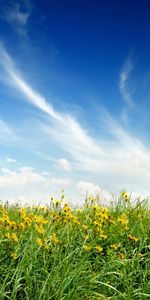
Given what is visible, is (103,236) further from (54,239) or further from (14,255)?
(14,255)

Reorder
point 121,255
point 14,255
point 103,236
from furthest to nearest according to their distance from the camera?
point 103,236 < point 121,255 < point 14,255

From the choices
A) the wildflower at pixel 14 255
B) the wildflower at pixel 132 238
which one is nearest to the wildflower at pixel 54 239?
the wildflower at pixel 14 255

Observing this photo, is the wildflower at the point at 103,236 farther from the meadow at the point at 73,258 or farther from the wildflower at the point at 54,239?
the wildflower at the point at 54,239

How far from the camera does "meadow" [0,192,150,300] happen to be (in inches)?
220

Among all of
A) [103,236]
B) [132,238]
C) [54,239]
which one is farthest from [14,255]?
[132,238]

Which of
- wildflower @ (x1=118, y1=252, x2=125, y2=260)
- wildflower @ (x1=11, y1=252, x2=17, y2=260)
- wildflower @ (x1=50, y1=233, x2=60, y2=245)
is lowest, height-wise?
wildflower @ (x1=11, y1=252, x2=17, y2=260)

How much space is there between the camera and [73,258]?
6.20 m

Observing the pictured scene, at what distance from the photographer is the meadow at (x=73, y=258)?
5.59m

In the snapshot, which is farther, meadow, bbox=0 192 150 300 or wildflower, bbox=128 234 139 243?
wildflower, bbox=128 234 139 243

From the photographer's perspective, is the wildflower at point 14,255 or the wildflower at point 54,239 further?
the wildflower at point 54,239

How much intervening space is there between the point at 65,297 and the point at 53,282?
229mm

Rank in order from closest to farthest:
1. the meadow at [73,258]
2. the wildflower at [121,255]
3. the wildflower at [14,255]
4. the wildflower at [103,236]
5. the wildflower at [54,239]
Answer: the meadow at [73,258]
the wildflower at [14,255]
the wildflower at [54,239]
the wildflower at [121,255]
the wildflower at [103,236]

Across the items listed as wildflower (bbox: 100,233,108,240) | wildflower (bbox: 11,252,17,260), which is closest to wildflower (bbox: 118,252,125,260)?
wildflower (bbox: 100,233,108,240)

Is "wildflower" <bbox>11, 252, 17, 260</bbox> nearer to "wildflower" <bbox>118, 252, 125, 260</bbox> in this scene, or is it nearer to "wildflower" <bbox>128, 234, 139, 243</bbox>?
"wildflower" <bbox>118, 252, 125, 260</bbox>
